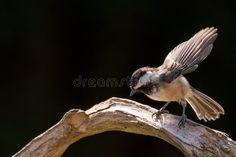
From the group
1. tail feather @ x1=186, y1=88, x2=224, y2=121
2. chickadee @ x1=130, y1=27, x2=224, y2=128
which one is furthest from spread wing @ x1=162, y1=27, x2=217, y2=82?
tail feather @ x1=186, y1=88, x2=224, y2=121

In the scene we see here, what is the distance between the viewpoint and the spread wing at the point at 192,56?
3238mm

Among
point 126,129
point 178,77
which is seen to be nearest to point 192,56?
point 178,77

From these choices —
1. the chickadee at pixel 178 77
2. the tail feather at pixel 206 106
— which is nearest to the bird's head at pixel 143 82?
the chickadee at pixel 178 77

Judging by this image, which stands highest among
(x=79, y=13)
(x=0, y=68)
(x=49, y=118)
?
(x=79, y=13)

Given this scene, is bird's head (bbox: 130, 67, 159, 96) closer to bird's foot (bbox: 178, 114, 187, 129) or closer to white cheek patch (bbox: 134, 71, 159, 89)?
white cheek patch (bbox: 134, 71, 159, 89)

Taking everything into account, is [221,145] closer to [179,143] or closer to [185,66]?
[179,143]

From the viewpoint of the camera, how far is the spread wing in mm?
3238

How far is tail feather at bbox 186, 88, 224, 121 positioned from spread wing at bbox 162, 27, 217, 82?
21 cm

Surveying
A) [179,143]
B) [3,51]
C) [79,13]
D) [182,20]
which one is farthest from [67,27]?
[179,143]

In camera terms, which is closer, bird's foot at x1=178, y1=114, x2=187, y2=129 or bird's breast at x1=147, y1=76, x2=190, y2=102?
bird's foot at x1=178, y1=114, x2=187, y2=129

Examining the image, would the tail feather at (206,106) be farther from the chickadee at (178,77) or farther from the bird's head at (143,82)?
the bird's head at (143,82)

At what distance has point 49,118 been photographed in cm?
461

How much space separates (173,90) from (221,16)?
1.44 meters

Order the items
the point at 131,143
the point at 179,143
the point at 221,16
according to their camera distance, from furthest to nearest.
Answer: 1. the point at 131,143
2. the point at 221,16
3. the point at 179,143
